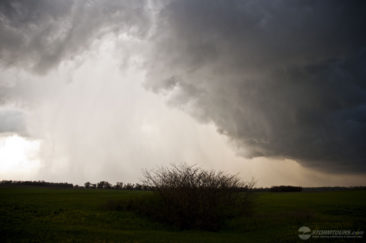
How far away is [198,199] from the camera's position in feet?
79.7

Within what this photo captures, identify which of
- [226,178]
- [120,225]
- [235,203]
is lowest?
[120,225]

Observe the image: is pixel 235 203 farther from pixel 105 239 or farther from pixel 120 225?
pixel 105 239

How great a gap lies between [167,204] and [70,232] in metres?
9.28

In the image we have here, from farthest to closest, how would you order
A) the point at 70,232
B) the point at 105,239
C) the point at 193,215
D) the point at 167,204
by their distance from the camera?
the point at 167,204 → the point at 193,215 → the point at 70,232 → the point at 105,239

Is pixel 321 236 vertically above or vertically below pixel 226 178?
below

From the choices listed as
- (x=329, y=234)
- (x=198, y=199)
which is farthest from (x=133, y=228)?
(x=329, y=234)

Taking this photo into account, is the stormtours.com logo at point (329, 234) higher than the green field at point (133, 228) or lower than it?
higher

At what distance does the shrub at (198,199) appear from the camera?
24000 millimetres

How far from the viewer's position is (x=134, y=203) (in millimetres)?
33938

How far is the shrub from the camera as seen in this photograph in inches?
945

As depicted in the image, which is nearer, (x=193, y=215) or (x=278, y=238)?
(x=278, y=238)

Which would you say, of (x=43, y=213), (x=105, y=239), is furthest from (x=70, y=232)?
(x=43, y=213)

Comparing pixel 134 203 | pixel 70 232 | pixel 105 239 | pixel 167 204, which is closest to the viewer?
pixel 105 239

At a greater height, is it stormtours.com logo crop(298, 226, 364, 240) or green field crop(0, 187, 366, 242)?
stormtours.com logo crop(298, 226, 364, 240)
